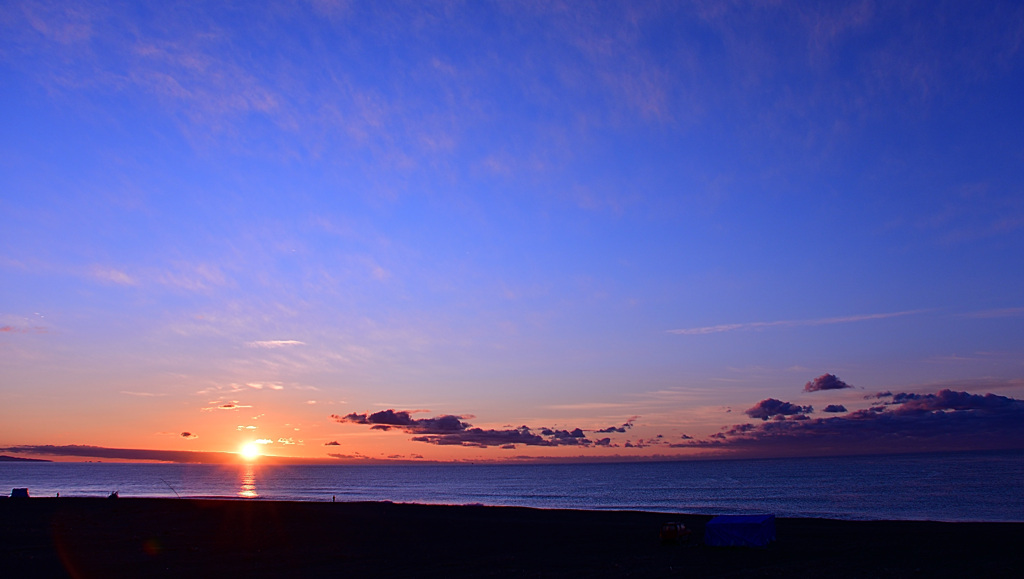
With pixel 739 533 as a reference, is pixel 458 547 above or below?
below

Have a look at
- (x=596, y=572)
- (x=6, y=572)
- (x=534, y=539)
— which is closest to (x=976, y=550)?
(x=596, y=572)

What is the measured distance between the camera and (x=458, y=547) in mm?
39312

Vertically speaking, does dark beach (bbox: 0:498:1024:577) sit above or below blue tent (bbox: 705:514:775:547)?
below

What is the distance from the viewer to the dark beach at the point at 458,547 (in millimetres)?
30281

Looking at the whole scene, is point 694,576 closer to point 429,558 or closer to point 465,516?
point 429,558

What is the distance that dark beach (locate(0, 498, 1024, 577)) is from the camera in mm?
30281

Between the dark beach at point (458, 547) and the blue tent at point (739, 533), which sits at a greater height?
the blue tent at point (739, 533)

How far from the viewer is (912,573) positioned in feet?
92.7

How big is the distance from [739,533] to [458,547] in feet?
51.4

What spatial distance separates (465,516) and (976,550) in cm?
3890

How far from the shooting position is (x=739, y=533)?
35.6 meters

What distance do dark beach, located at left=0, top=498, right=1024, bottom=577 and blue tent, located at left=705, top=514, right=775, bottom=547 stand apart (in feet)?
1.69

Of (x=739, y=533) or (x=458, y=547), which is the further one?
(x=458, y=547)

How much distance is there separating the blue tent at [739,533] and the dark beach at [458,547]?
516mm
